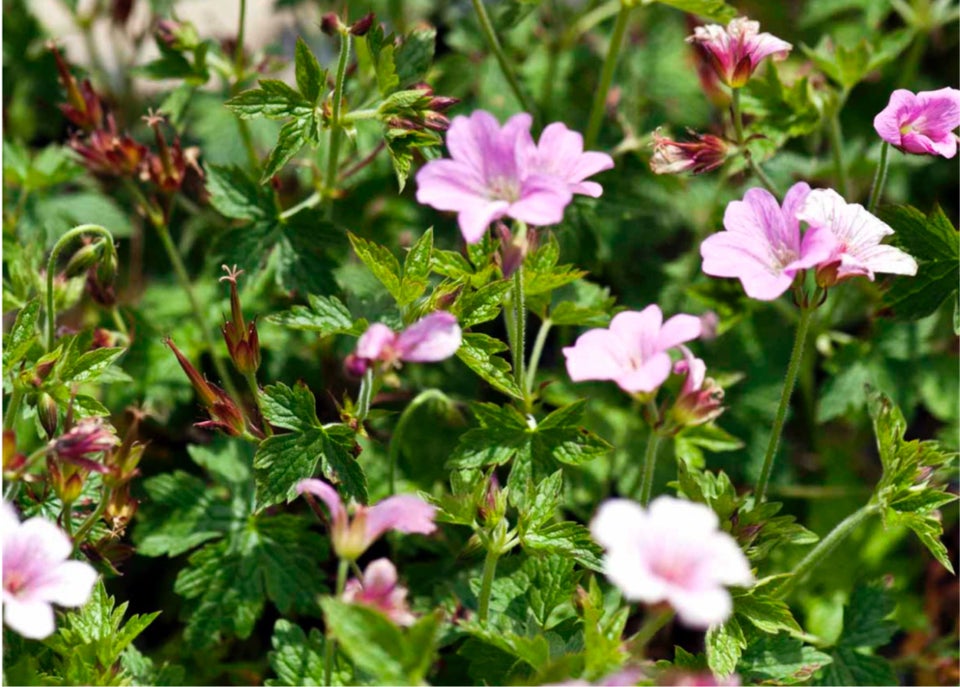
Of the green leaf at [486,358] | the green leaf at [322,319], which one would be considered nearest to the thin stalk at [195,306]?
the green leaf at [322,319]

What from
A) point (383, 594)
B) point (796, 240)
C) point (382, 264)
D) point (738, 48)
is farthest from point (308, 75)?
point (383, 594)

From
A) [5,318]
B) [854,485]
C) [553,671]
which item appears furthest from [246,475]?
[854,485]

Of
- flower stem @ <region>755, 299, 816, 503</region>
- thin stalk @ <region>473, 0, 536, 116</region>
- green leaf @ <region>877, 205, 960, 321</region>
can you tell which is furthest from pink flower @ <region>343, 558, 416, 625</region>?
thin stalk @ <region>473, 0, 536, 116</region>

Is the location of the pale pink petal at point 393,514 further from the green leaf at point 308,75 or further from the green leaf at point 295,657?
the green leaf at point 308,75

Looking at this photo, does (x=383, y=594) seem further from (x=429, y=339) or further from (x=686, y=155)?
(x=686, y=155)

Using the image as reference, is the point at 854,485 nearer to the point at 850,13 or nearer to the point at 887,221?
the point at 887,221

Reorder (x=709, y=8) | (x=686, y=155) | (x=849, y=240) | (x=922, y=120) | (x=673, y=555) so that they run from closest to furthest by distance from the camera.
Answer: (x=673, y=555) < (x=849, y=240) < (x=922, y=120) < (x=686, y=155) < (x=709, y=8)

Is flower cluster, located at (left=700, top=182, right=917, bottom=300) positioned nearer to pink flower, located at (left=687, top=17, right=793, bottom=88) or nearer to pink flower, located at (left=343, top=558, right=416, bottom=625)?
pink flower, located at (left=687, top=17, right=793, bottom=88)
